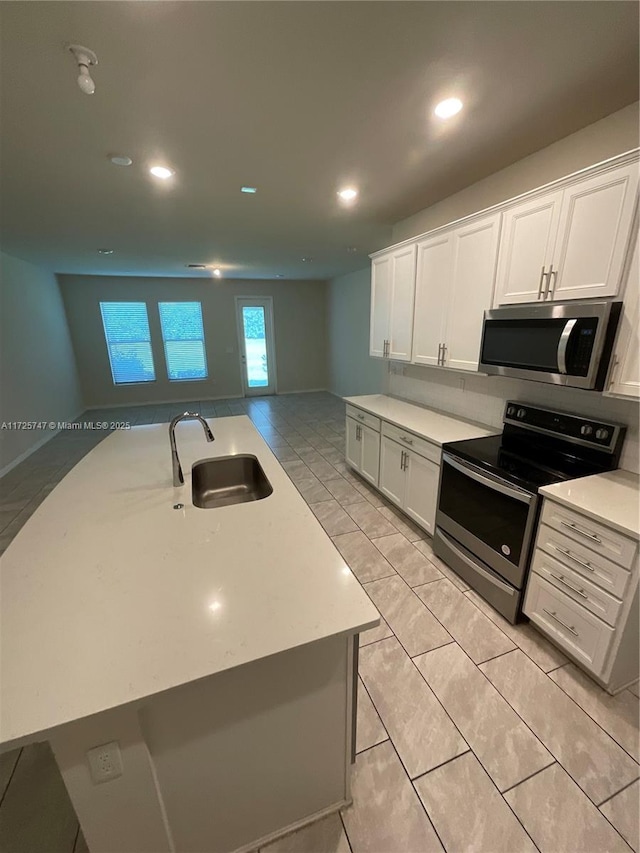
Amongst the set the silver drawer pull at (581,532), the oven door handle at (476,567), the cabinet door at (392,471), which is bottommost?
the oven door handle at (476,567)

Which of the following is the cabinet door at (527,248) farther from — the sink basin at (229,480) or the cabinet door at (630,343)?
the sink basin at (229,480)

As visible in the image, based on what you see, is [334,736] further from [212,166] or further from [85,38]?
[212,166]

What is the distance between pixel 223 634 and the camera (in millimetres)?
891

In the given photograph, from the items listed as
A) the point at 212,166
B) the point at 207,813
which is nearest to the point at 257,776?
the point at 207,813

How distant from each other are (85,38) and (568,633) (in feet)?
10.7

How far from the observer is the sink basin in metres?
2.05

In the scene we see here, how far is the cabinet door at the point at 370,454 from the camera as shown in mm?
3312

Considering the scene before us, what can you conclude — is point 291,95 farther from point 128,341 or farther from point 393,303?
point 128,341

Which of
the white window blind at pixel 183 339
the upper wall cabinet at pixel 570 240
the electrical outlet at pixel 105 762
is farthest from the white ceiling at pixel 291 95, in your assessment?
the white window blind at pixel 183 339

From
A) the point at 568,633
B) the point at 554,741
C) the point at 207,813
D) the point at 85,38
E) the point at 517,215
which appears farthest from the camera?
the point at 517,215

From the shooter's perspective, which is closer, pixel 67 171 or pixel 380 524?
pixel 67 171

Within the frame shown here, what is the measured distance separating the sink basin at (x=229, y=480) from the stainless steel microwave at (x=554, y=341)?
168cm

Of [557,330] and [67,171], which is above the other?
[67,171]

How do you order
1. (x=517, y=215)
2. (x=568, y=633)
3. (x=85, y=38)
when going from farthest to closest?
(x=517, y=215), (x=568, y=633), (x=85, y=38)
